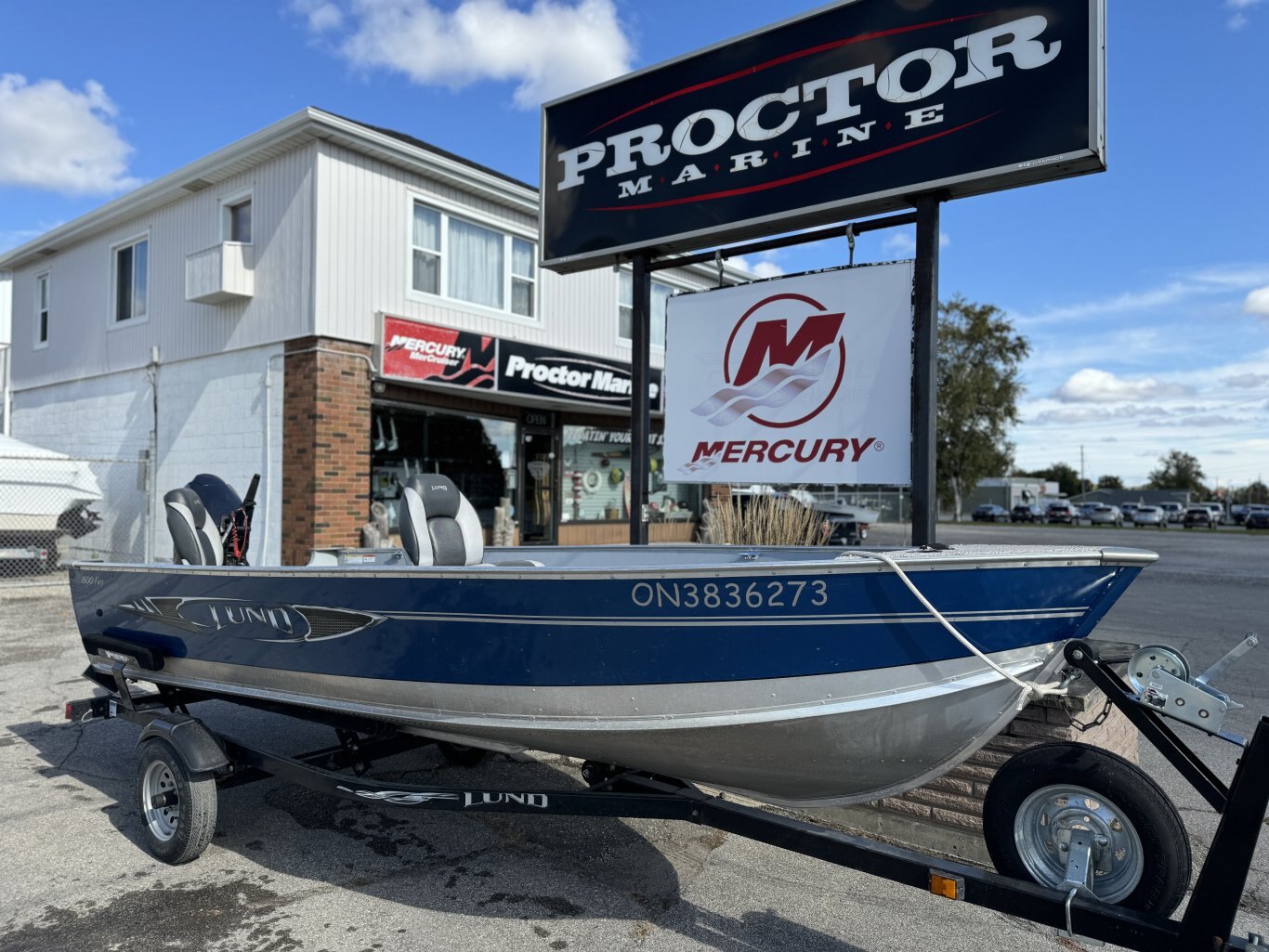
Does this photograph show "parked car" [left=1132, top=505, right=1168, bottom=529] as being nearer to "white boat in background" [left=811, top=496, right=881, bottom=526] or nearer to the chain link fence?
"white boat in background" [left=811, top=496, right=881, bottom=526]

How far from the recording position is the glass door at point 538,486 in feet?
46.8

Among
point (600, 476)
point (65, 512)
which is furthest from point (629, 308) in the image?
point (65, 512)

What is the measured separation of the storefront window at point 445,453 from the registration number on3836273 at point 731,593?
875 cm

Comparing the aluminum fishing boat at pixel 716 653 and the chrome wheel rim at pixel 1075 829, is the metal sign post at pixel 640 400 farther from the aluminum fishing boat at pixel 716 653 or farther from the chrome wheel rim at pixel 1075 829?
the chrome wheel rim at pixel 1075 829

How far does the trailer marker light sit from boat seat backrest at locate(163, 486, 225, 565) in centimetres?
399

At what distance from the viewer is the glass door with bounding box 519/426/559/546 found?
46.8 feet

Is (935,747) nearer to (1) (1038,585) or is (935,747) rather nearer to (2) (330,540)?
(1) (1038,585)

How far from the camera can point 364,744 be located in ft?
13.2

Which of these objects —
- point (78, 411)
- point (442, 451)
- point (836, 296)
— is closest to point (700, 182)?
point (836, 296)

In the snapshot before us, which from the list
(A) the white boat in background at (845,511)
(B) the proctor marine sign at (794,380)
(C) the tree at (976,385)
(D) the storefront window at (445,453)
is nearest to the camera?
(B) the proctor marine sign at (794,380)

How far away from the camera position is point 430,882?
12.2 ft

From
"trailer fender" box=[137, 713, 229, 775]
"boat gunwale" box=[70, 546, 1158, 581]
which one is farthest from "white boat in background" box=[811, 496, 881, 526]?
"boat gunwale" box=[70, 546, 1158, 581]

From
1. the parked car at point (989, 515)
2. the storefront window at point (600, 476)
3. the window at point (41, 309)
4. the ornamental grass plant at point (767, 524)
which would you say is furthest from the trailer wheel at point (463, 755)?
the parked car at point (989, 515)

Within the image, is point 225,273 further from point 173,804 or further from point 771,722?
point 771,722
